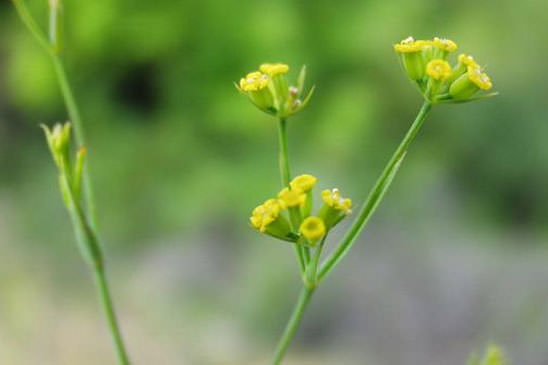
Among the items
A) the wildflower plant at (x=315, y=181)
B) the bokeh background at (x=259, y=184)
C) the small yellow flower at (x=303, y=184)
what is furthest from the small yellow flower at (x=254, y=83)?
the bokeh background at (x=259, y=184)

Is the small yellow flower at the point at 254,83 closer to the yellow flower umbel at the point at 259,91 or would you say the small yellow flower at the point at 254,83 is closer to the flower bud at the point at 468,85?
the yellow flower umbel at the point at 259,91

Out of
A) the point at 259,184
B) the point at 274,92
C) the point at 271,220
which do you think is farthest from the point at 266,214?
the point at 259,184

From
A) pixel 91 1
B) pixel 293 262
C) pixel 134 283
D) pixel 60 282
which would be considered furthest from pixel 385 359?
pixel 91 1

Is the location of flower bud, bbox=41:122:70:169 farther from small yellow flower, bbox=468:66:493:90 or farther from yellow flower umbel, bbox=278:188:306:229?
small yellow flower, bbox=468:66:493:90

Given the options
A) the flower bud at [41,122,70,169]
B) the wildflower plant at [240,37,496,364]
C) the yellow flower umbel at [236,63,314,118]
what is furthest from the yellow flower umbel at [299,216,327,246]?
the flower bud at [41,122,70,169]

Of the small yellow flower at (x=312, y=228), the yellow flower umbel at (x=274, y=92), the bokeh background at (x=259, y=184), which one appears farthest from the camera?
the bokeh background at (x=259, y=184)

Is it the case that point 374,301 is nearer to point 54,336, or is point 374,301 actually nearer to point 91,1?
point 54,336
